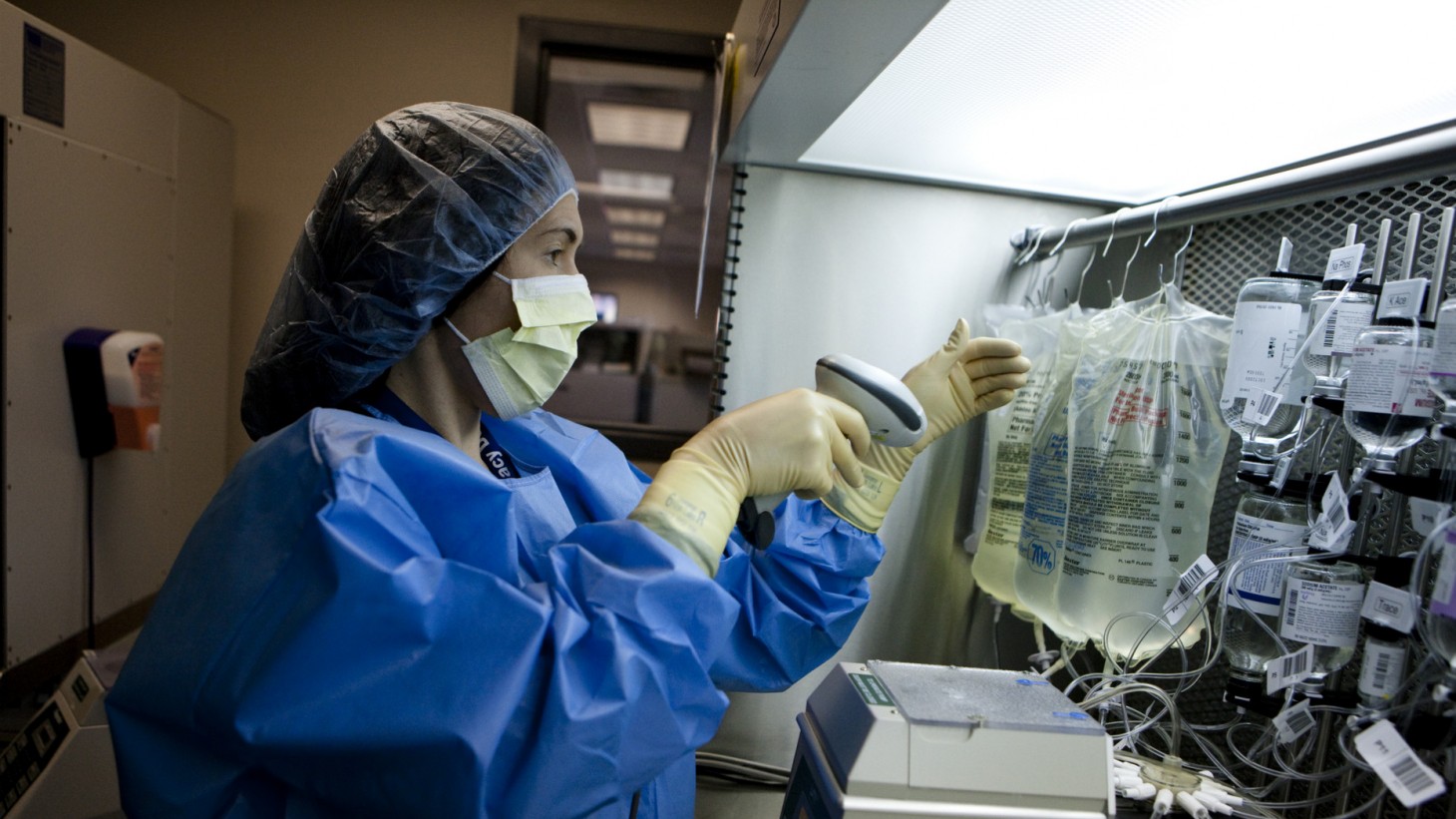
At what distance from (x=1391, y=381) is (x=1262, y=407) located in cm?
16

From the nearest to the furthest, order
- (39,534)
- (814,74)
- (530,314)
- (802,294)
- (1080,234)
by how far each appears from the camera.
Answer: (814,74) → (530,314) → (1080,234) → (802,294) → (39,534)

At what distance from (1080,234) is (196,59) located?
2925 mm

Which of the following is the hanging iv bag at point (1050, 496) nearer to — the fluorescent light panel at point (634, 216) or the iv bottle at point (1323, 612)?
the iv bottle at point (1323, 612)

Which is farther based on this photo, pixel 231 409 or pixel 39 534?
pixel 231 409

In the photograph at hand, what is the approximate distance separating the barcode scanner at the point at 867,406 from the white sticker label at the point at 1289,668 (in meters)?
0.40

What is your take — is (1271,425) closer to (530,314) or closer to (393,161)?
(530,314)

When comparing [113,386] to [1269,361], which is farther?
[113,386]

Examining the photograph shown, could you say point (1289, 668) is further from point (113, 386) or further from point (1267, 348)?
point (113, 386)

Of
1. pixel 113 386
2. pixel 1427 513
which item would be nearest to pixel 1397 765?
pixel 1427 513

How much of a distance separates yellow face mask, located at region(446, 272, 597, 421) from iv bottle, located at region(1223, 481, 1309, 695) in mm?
769

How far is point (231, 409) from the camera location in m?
2.92

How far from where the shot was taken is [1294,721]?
768 mm

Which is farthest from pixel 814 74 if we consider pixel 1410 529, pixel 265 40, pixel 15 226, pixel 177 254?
pixel 265 40

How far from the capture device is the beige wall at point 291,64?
9.18 feet
